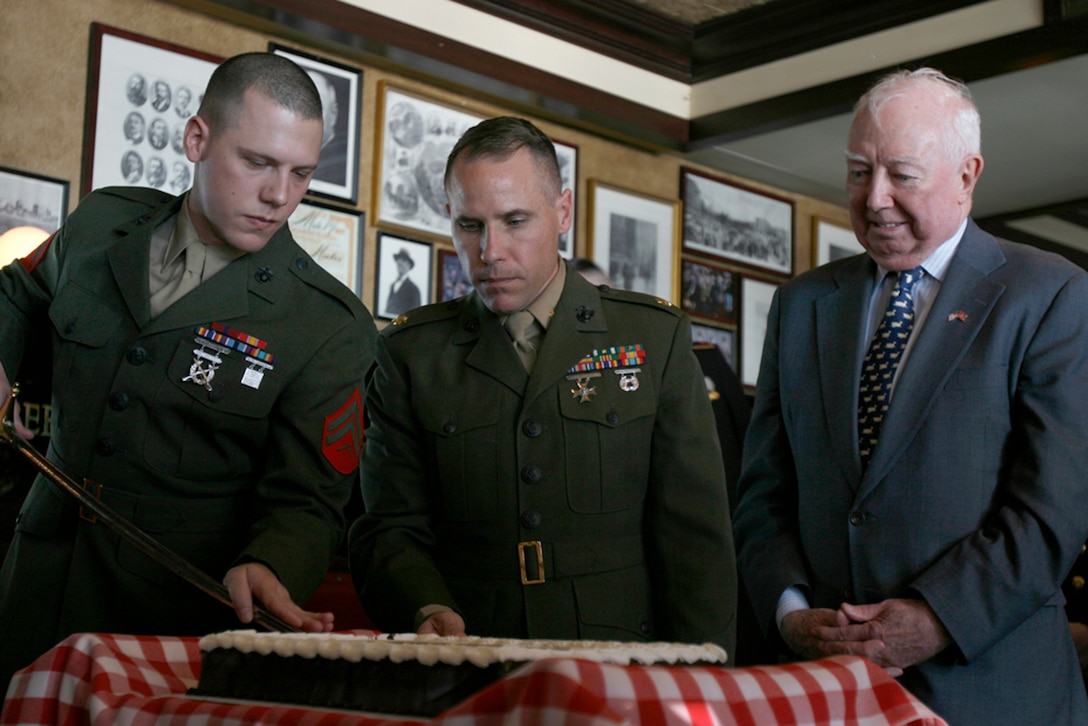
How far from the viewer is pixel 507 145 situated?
2240 millimetres

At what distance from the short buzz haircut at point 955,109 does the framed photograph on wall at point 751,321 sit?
4.84 m

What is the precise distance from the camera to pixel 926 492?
1978 mm

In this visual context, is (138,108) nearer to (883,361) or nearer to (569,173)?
(569,173)

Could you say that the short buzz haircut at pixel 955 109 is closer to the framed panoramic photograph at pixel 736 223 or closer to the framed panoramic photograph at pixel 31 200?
the framed panoramic photograph at pixel 31 200

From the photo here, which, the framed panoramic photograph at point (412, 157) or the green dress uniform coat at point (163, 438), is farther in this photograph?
the framed panoramic photograph at point (412, 157)

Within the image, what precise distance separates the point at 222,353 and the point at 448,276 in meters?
3.38

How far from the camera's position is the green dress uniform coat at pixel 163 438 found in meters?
2.10

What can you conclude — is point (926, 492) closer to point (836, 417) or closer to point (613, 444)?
point (836, 417)

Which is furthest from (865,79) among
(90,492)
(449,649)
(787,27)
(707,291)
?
(449,649)

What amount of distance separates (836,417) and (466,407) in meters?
0.65

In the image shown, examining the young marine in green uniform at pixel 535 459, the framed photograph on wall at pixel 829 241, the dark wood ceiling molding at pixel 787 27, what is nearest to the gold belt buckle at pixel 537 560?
the young marine in green uniform at pixel 535 459

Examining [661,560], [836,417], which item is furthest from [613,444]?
[836,417]

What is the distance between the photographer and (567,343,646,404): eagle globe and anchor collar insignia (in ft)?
7.45

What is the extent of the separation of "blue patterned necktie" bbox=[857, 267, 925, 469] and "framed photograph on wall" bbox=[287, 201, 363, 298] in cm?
316
